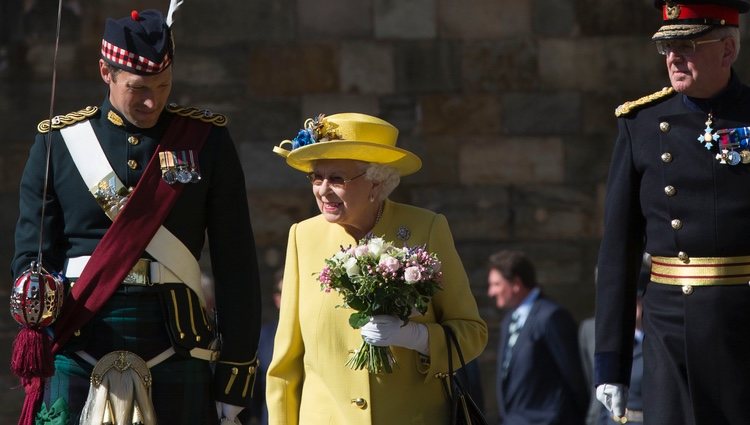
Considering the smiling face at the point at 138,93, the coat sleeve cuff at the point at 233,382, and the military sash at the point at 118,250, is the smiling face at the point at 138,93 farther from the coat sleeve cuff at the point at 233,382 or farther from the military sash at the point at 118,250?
the coat sleeve cuff at the point at 233,382

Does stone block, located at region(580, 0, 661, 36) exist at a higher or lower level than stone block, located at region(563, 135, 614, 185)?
higher

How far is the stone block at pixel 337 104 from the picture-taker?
12.4 meters

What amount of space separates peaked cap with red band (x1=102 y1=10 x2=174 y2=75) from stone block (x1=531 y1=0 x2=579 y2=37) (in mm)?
6437

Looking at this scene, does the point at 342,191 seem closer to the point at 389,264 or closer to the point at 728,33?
the point at 389,264

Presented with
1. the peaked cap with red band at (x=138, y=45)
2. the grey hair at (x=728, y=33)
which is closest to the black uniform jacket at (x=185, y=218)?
the peaked cap with red band at (x=138, y=45)

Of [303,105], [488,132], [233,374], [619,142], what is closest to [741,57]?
[488,132]

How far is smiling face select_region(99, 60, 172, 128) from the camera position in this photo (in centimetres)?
631

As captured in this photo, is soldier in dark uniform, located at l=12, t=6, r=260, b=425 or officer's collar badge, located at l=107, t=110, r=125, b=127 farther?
officer's collar badge, located at l=107, t=110, r=125, b=127

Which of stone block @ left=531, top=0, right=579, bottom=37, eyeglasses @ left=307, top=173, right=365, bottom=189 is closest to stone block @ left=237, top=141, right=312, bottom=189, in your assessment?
stone block @ left=531, top=0, right=579, bottom=37

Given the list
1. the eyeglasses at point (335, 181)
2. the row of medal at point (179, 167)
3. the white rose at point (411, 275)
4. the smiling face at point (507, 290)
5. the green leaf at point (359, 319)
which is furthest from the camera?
the smiling face at point (507, 290)

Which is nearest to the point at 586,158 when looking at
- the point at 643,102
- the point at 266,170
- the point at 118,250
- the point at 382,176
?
the point at 266,170

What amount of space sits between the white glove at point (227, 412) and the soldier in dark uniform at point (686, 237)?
133 cm

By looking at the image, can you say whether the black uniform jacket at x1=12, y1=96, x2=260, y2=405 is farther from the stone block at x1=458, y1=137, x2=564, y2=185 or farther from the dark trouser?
the stone block at x1=458, y1=137, x2=564, y2=185

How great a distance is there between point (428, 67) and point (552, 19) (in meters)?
0.96
